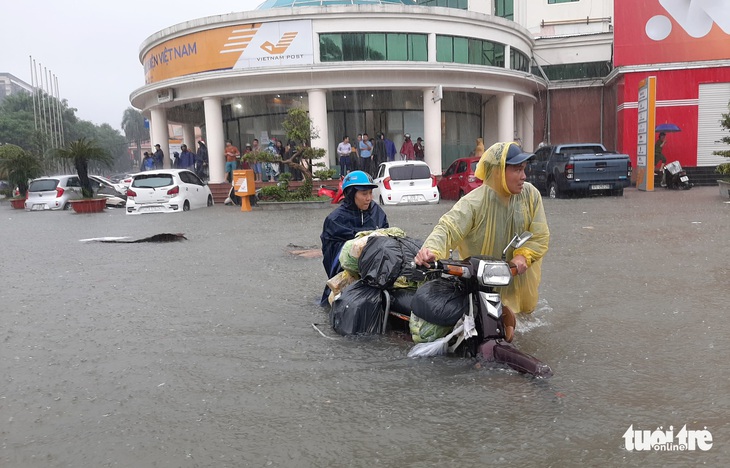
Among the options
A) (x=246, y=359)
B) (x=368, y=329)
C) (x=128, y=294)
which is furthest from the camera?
(x=128, y=294)

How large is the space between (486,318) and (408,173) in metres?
14.2

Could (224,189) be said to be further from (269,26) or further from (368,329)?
(368,329)

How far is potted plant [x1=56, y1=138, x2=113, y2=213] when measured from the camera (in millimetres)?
20375

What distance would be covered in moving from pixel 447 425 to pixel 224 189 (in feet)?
73.2

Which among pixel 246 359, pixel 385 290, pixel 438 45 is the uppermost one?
pixel 438 45

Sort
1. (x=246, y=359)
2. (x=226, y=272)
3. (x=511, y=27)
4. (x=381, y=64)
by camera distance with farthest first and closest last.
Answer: (x=511, y=27)
(x=381, y=64)
(x=226, y=272)
(x=246, y=359)

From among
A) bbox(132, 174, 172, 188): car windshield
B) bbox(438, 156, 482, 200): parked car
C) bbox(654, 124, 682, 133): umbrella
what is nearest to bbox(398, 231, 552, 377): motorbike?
bbox(438, 156, 482, 200): parked car

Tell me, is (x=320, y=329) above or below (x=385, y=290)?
below

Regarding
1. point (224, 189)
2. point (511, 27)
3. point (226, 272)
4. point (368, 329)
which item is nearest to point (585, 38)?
point (511, 27)

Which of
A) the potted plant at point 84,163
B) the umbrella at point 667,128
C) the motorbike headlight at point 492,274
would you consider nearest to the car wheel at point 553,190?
the umbrella at point 667,128

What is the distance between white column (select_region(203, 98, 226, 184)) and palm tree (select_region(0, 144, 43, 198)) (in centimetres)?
742

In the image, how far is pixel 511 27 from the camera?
2723 centimetres

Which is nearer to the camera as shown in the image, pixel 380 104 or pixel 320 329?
pixel 320 329

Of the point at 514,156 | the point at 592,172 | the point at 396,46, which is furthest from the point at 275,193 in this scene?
the point at 514,156
